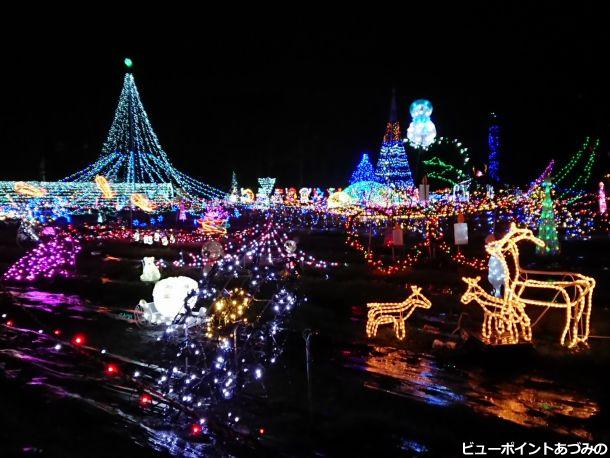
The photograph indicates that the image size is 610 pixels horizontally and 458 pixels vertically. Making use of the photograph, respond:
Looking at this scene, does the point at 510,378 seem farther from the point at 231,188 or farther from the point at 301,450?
the point at 231,188

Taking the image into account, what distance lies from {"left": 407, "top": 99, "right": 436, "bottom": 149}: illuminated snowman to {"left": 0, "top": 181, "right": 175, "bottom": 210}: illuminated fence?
27.1 metres

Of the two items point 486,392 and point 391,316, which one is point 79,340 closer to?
point 391,316

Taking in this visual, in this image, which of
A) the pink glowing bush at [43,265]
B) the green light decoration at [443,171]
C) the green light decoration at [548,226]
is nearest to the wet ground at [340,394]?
the pink glowing bush at [43,265]

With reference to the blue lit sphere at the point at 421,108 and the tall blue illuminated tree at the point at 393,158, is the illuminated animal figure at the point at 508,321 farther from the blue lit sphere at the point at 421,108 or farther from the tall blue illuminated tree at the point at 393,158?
the tall blue illuminated tree at the point at 393,158

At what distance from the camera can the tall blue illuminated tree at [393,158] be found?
41344mm

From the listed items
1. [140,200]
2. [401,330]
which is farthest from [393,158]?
[401,330]

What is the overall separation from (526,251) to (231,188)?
56994 mm

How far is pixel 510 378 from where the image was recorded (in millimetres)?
7266

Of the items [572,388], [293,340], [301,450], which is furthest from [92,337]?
[572,388]

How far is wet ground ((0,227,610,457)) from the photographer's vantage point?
5.44m

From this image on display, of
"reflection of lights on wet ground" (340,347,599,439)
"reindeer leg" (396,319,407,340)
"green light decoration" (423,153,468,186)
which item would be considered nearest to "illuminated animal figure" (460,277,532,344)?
"reflection of lights on wet ground" (340,347,599,439)

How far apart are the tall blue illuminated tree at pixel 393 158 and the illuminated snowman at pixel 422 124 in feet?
61.1

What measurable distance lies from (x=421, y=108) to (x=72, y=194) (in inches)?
1263

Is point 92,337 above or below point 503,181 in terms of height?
below
